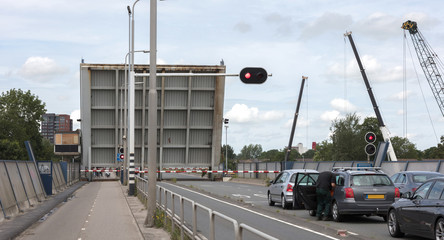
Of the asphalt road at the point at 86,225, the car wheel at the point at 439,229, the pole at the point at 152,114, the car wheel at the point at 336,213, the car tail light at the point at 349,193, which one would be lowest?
the asphalt road at the point at 86,225

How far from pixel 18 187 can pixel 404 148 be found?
125 m

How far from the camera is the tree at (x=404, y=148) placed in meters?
133

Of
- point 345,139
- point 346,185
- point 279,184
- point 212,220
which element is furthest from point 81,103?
point 345,139

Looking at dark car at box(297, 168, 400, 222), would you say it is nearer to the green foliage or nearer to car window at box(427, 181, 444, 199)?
car window at box(427, 181, 444, 199)

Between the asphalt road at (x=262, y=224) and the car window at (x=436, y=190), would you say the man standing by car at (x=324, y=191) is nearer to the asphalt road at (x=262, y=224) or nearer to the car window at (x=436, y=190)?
the asphalt road at (x=262, y=224)

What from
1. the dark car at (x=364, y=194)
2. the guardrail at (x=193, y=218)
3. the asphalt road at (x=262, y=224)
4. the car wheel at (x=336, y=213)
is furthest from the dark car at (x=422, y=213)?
the guardrail at (x=193, y=218)

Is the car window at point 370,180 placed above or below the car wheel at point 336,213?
above

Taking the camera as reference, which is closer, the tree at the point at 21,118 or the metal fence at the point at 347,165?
the metal fence at the point at 347,165

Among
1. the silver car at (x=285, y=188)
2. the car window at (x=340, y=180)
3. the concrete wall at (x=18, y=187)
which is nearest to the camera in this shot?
the car window at (x=340, y=180)

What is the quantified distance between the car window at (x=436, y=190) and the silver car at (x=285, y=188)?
31.0ft

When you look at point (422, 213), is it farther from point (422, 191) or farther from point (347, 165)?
point (347, 165)

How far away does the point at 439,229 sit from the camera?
11.3 meters

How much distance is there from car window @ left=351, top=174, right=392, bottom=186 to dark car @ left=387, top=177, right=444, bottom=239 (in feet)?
10.7

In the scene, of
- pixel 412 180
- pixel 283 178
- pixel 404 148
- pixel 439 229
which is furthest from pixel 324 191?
pixel 404 148
